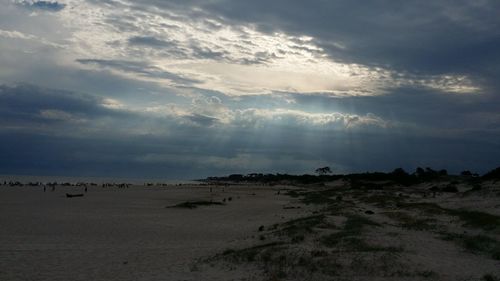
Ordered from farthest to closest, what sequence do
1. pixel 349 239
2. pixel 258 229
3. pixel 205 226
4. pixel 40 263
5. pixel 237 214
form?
pixel 237 214 → pixel 205 226 → pixel 258 229 → pixel 349 239 → pixel 40 263

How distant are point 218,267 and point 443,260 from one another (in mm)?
8137

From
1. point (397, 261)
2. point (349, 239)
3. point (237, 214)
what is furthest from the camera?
point (237, 214)

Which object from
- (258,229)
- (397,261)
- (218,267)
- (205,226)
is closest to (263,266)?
(218,267)

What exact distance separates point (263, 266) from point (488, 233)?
13655 mm

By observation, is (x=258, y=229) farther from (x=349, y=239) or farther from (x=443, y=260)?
(x=443, y=260)

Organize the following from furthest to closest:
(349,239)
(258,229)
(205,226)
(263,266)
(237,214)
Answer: (237,214) < (205,226) < (258,229) < (349,239) < (263,266)

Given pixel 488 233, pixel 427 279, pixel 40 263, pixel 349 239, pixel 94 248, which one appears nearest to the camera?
pixel 427 279

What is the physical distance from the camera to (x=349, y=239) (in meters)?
20.1

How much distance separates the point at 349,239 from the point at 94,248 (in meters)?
12.0

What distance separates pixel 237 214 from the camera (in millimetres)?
41156

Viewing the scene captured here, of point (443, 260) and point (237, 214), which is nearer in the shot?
point (443, 260)

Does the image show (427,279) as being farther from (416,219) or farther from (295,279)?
(416,219)

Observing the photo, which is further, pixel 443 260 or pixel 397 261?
pixel 443 260

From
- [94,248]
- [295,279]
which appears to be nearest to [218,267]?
[295,279]
